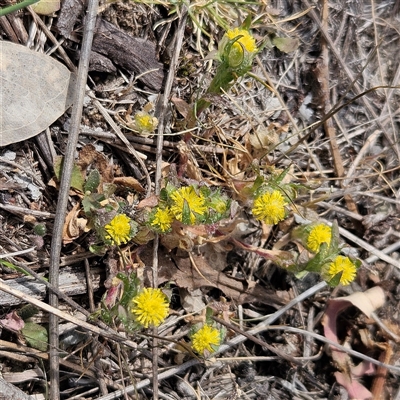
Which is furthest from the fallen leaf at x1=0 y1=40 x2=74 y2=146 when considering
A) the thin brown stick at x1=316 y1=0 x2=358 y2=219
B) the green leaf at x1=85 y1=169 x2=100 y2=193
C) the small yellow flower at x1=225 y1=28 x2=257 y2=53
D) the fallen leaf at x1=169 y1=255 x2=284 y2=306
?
the thin brown stick at x1=316 y1=0 x2=358 y2=219

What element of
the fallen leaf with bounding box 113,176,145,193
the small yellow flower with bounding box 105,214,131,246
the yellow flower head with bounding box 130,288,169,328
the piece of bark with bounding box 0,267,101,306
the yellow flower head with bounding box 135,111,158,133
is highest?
the yellow flower head with bounding box 135,111,158,133

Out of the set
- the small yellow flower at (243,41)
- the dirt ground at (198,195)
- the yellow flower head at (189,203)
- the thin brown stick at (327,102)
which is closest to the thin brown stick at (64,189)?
the dirt ground at (198,195)

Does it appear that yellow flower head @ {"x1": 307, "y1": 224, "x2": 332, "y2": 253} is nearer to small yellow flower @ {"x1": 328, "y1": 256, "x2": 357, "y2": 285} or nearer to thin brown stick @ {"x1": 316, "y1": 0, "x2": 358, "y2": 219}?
small yellow flower @ {"x1": 328, "y1": 256, "x2": 357, "y2": 285}

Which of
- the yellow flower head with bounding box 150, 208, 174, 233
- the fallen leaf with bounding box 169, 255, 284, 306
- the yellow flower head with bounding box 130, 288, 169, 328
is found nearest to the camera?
the yellow flower head with bounding box 130, 288, 169, 328

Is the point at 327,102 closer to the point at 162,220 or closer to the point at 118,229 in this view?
the point at 162,220

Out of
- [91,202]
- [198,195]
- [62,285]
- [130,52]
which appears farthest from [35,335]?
[130,52]

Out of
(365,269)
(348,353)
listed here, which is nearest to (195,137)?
(365,269)
